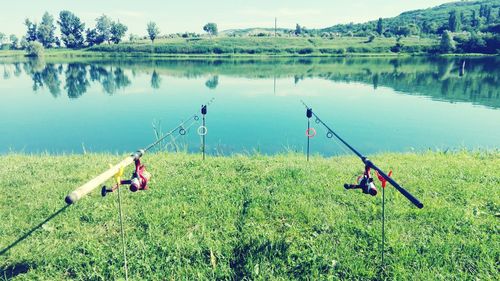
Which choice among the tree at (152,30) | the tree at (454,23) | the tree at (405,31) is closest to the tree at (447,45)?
the tree at (405,31)

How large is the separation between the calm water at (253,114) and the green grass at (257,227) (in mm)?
6796

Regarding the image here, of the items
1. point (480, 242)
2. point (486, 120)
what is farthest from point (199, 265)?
point (486, 120)

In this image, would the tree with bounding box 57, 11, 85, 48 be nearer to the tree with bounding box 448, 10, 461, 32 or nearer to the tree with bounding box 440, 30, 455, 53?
the tree with bounding box 440, 30, 455, 53

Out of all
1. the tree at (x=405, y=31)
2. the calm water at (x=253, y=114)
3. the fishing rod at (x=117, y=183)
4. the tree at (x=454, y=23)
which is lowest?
the calm water at (x=253, y=114)

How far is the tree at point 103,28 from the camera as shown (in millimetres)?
139875

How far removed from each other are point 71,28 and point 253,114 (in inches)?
5856

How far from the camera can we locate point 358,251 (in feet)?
17.5

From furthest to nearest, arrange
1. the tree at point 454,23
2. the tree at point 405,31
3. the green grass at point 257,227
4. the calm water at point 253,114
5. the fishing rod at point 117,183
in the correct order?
the tree at point 454,23
the tree at point 405,31
the calm water at point 253,114
the green grass at point 257,227
the fishing rod at point 117,183

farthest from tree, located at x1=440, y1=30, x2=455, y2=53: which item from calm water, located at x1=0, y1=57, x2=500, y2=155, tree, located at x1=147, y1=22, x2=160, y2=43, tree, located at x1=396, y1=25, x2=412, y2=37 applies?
tree, located at x1=147, y1=22, x2=160, y2=43

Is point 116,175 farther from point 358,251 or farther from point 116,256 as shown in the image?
point 358,251

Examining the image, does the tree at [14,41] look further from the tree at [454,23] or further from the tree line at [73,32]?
the tree at [454,23]

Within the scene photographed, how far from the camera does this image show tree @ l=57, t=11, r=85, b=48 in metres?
141

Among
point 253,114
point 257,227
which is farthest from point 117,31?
point 257,227

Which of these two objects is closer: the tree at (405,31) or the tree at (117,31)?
the tree at (117,31)
